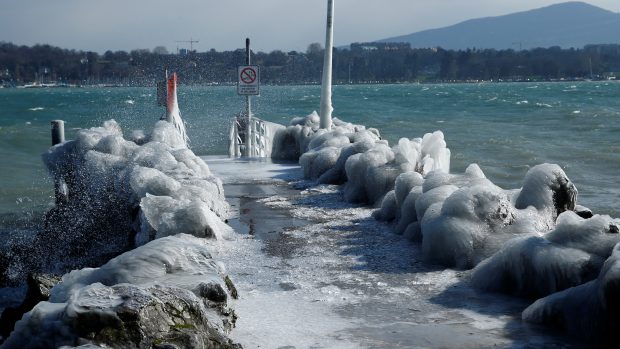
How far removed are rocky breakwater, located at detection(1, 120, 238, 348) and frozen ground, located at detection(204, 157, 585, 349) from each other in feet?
1.24

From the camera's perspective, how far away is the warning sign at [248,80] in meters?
20.5

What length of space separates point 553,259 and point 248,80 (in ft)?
48.5

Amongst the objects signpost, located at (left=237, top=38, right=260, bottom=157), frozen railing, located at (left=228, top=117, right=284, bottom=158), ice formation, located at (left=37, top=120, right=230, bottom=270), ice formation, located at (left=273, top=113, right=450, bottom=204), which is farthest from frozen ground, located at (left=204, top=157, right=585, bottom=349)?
frozen railing, located at (left=228, top=117, right=284, bottom=158)

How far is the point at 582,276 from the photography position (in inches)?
250

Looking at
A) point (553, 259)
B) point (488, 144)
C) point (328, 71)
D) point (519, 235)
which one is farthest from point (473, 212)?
point (488, 144)

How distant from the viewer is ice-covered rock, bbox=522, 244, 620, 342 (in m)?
5.38

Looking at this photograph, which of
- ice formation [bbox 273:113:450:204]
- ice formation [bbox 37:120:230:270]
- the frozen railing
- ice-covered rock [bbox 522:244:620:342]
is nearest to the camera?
ice-covered rock [bbox 522:244:620:342]

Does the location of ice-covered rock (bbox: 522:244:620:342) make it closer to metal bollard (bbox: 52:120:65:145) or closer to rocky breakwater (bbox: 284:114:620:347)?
rocky breakwater (bbox: 284:114:620:347)

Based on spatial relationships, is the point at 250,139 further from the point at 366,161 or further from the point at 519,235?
the point at 519,235

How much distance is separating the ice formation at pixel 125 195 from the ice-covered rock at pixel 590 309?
404 cm

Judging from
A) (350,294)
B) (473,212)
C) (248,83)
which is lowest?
(350,294)

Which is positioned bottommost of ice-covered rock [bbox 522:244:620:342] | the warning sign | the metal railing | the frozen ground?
the metal railing

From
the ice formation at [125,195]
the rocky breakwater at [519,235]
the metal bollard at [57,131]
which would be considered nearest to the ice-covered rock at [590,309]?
the rocky breakwater at [519,235]

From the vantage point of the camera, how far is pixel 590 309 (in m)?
5.57
